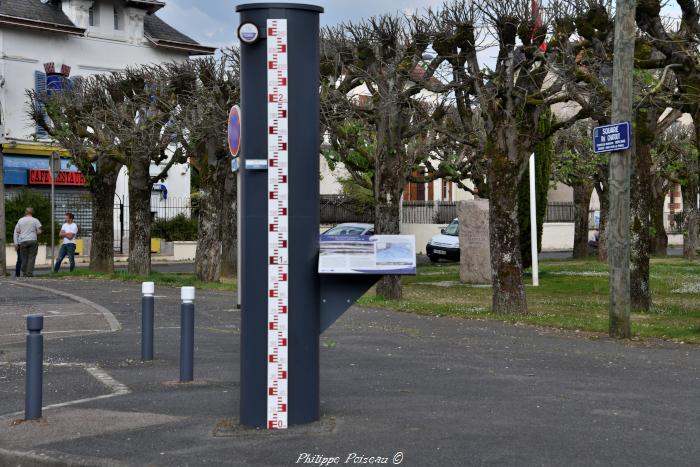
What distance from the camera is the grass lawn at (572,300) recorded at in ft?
51.4

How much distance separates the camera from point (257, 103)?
23.9 ft

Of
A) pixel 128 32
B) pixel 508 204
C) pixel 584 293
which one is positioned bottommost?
pixel 584 293

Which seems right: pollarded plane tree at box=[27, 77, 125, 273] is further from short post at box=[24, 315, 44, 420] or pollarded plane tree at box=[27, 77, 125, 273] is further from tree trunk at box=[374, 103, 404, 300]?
short post at box=[24, 315, 44, 420]

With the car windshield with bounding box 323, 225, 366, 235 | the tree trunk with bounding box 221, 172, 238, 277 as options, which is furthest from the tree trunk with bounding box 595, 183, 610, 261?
the tree trunk with bounding box 221, 172, 238, 277

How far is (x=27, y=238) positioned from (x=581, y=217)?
21.4m

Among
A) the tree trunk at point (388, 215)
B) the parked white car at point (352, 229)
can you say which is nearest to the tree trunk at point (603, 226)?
the parked white car at point (352, 229)

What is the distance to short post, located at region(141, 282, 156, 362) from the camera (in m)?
10.7

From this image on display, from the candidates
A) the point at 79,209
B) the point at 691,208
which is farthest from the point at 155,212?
the point at 691,208

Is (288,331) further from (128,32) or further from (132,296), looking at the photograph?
(128,32)

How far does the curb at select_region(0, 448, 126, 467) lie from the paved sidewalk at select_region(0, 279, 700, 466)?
17 mm

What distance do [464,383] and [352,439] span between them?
275 cm

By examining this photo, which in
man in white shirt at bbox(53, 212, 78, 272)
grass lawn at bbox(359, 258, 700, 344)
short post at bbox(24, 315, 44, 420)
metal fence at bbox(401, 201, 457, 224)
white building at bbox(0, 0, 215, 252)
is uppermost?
white building at bbox(0, 0, 215, 252)

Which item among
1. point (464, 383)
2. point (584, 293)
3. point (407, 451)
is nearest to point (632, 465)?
point (407, 451)

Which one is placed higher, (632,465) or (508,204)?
(508,204)
